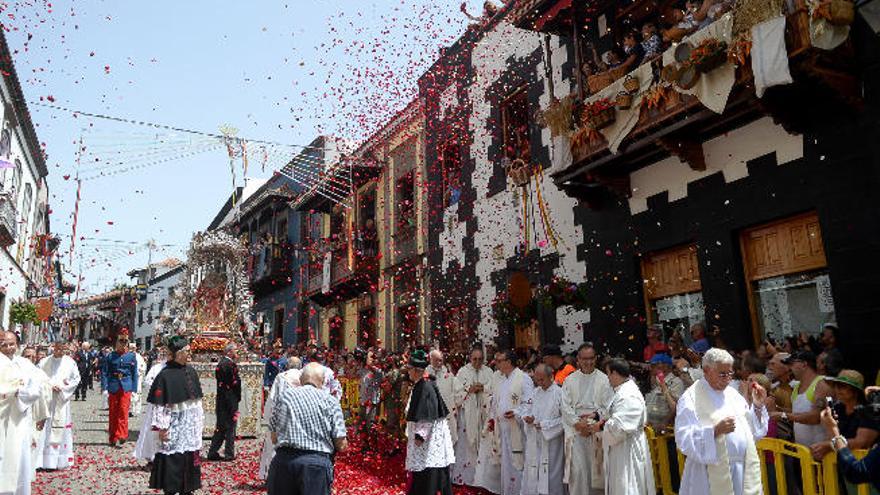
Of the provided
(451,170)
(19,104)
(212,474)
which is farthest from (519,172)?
(19,104)

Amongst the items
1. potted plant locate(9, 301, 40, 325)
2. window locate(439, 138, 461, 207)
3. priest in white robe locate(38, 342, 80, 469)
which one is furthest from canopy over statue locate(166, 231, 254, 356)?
window locate(439, 138, 461, 207)

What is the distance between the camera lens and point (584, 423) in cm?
698

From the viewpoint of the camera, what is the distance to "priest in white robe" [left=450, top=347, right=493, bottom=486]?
31.7 ft

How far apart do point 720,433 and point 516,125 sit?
10499mm

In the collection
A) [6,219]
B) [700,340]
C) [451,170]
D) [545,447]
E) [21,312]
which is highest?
[451,170]

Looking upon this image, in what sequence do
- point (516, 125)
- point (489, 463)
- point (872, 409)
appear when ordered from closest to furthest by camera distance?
point (872, 409), point (489, 463), point (516, 125)

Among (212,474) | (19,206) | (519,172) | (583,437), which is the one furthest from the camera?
(19,206)

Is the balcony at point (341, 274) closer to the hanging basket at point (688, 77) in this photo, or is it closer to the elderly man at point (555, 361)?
the elderly man at point (555, 361)

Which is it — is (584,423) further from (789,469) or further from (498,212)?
(498,212)

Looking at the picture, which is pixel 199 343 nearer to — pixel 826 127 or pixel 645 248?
pixel 645 248

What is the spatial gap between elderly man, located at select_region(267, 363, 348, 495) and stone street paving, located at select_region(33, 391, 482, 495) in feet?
11.0

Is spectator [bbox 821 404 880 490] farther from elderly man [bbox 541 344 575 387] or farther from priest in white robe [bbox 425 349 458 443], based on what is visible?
priest in white robe [bbox 425 349 458 443]

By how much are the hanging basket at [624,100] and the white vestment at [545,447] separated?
14.7 feet

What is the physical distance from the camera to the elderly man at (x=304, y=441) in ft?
17.2
